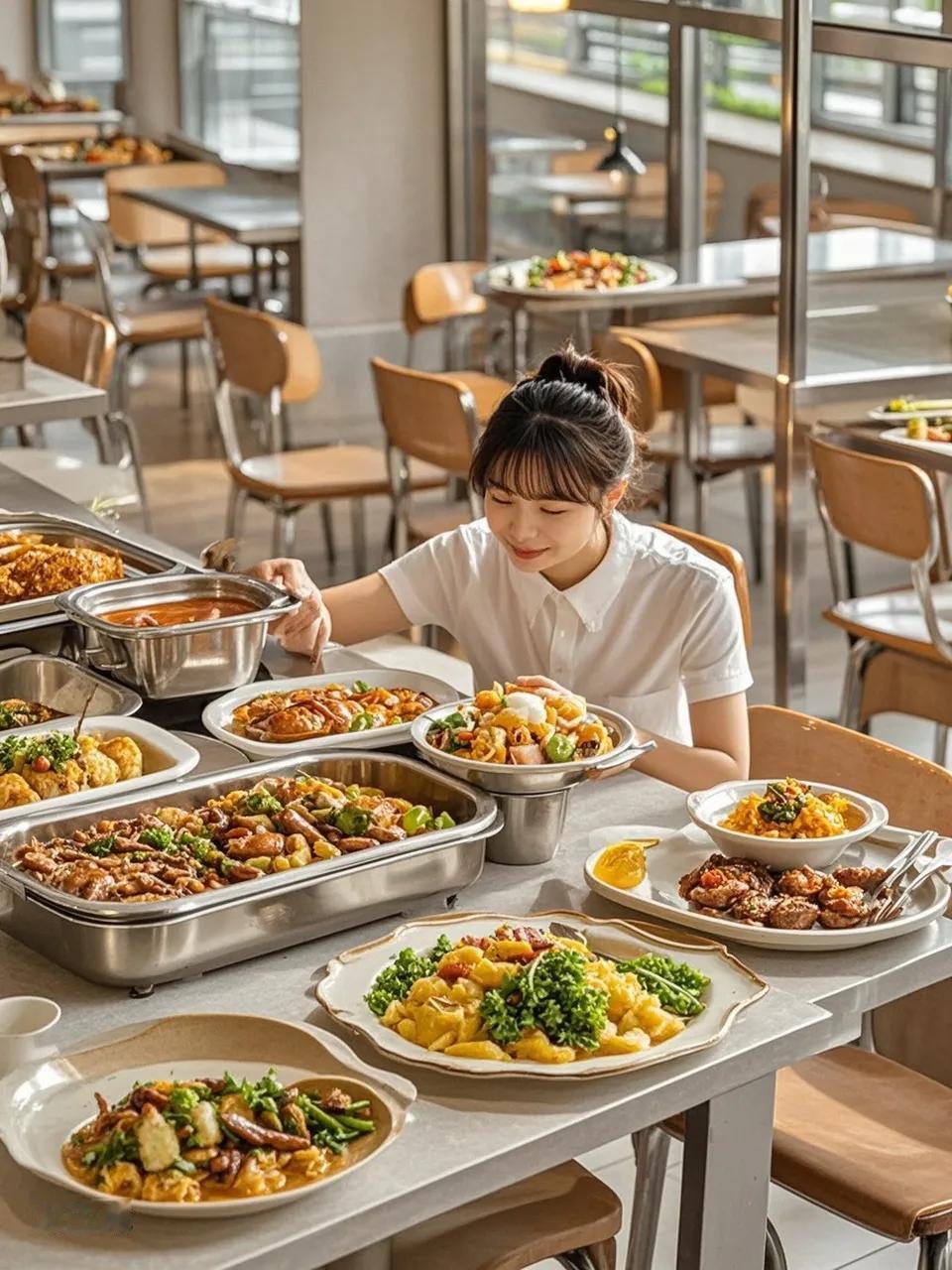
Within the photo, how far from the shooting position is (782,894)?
145cm

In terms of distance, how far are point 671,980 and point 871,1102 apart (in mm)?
488

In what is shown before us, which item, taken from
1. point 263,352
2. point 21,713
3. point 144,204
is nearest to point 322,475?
point 263,352

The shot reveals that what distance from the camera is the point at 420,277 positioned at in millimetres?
4844

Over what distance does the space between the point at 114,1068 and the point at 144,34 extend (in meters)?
8.28

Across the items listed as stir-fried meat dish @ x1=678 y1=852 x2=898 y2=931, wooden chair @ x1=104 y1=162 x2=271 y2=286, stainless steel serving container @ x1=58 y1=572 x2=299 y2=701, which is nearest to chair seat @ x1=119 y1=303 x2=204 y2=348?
wooden chair @ x1=104 y1=162 x2=271 y2=286

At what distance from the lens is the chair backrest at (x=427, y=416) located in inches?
147

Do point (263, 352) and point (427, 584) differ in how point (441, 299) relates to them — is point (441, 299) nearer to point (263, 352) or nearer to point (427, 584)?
point (263, 352)

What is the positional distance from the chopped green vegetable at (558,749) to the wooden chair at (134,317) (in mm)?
3930

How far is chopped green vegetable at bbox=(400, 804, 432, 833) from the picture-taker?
1.48 metres

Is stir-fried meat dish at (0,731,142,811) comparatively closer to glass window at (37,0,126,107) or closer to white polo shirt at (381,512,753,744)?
white polo shirt at (381,512,753,744)

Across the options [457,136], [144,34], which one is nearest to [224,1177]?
[457,136]

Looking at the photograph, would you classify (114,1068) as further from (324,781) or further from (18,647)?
(18,647)

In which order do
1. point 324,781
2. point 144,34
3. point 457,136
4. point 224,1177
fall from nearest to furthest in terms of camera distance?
point 224,1177 → point 324,781 → point 457,136 → point 144,34

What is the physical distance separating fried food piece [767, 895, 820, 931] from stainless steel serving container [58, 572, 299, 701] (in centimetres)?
68
